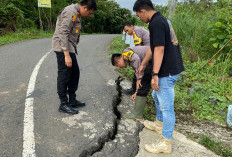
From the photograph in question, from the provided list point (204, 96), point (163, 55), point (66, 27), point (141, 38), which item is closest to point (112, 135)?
point (163, 55)

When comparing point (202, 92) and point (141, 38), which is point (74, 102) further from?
point (202, 92)

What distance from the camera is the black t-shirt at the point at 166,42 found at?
2.04 meters

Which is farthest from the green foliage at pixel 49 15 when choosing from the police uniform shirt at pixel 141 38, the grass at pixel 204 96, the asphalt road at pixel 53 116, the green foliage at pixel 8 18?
the police uniform shirt at pixel 141 38

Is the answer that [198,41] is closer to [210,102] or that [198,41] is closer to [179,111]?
[210,102]

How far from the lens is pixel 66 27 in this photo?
272cm

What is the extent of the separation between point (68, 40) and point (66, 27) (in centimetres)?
27

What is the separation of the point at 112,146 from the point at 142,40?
243cm

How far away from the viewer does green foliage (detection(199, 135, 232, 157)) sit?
104 inches

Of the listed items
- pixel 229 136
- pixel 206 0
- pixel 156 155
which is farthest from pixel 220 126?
pixel 206 0

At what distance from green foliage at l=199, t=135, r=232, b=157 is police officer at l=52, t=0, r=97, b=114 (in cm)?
207

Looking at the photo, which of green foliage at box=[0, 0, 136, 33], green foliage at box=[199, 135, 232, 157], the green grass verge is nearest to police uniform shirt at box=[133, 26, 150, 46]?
the green grass verge

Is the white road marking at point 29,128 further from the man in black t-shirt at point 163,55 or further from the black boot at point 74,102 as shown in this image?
the man in black t-shirt at point 163,55

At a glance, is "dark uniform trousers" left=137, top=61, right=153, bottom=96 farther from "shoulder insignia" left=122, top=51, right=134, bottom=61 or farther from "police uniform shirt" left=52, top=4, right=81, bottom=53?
"police uniform shirt" left=52, top=4, right=81, bottom=53

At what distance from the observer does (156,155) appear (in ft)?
8.06
